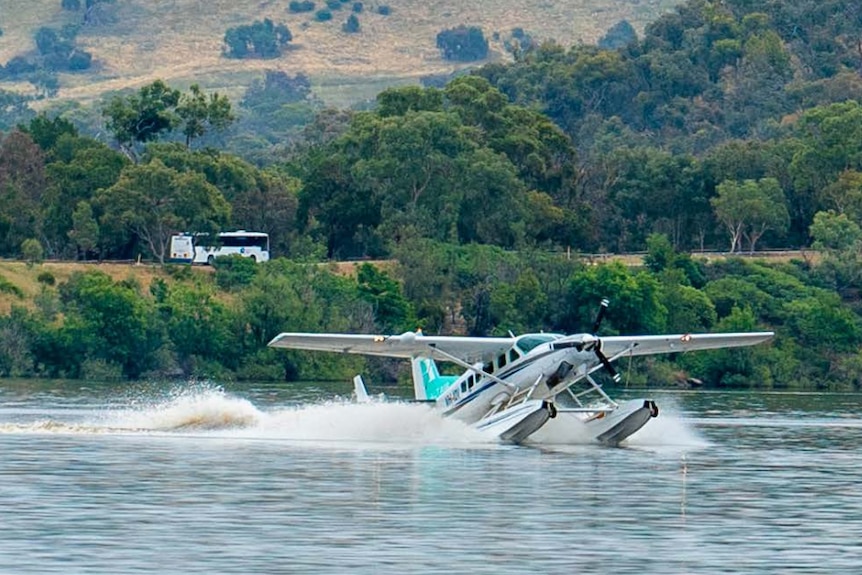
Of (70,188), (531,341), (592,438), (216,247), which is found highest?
(70,188)

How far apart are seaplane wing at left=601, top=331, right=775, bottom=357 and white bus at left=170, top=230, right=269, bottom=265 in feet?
179

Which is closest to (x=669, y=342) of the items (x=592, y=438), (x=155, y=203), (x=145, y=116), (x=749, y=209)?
(x=592, y=438)

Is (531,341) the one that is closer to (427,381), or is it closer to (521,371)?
(521,371)

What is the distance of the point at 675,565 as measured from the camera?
28109 mm

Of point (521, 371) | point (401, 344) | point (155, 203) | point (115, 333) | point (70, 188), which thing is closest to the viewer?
point (521, 371)

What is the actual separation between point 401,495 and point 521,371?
40.5ft

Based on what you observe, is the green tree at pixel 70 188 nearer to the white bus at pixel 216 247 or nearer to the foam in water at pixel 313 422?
the white bus at pixel 216 247

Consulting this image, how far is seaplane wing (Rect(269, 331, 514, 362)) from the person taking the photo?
4888 centimetres

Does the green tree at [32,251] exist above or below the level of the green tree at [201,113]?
below

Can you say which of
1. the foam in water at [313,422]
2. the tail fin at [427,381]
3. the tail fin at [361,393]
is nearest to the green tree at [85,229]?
the foam in water at [313,422]

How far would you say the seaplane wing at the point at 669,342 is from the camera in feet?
163

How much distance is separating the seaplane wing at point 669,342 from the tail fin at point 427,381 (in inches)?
164

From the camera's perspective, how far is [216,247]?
10600 centimetres

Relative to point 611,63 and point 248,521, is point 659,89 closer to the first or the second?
point 611,63
